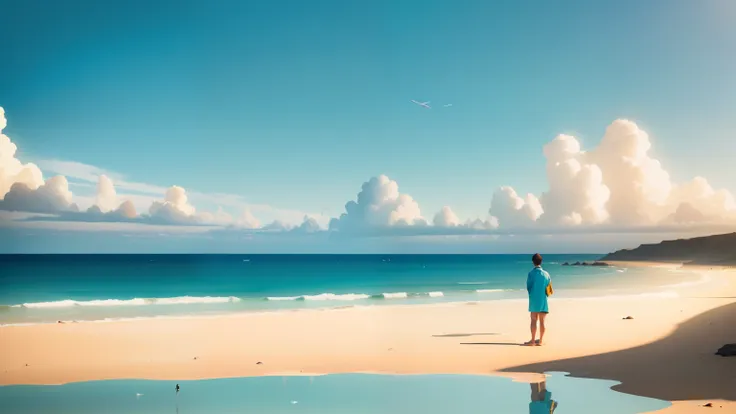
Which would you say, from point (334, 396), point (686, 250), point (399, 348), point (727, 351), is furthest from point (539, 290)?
point (686, 250)

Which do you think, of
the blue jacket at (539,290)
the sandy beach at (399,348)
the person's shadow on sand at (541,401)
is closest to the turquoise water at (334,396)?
the person's shadow on sand at (541,401)

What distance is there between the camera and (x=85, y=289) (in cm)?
5206

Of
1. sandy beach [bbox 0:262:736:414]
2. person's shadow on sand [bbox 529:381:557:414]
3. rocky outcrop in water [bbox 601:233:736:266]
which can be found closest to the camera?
person's shadow on sand [bbox 529:381:557:414]

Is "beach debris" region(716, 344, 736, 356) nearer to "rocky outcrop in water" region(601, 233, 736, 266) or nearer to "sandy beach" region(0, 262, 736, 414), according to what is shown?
"sandy beach" region(0, 262, 736, 414)

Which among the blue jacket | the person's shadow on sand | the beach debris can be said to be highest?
the blue jacket

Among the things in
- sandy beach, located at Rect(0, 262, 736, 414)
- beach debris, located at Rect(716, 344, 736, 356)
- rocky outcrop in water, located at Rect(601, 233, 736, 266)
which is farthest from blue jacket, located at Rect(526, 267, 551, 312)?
rocky outcrop in water, located at Rect(601, 233, 736, 266)

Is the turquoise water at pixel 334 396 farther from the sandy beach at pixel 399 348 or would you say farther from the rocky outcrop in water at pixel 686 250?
the rocky outcrop in water at pixel 686 250

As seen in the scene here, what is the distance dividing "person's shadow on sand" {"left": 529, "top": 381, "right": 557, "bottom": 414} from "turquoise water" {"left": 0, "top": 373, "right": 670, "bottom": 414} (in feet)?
0.04

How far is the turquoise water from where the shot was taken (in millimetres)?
8016

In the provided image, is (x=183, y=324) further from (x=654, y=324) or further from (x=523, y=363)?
(x=654, y=324)

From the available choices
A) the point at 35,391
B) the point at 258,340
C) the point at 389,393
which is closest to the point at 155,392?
the point at 35,391

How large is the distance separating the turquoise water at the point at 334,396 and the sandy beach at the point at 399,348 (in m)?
0.59

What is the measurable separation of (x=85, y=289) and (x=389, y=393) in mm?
49840

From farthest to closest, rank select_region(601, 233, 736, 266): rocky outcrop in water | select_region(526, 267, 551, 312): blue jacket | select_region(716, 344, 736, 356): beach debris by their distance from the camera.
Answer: select_region(601, 233, 736, 266): rocky outcrop in water → select_region(526, 267, 551, 312): blue jacket → select_region(716, 344, 736, 356): beach debris
